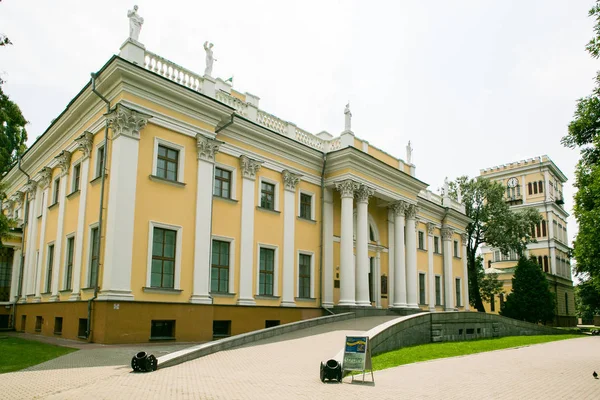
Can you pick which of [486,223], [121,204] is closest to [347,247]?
[121,204]

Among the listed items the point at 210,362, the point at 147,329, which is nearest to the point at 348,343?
the point at 210,362

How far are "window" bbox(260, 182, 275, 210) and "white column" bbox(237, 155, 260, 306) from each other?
3.04ft

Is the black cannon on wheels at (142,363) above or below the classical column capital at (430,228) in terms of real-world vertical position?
below

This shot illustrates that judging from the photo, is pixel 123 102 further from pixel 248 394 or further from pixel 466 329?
pixel 466 329

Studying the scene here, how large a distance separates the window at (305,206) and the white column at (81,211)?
10584 mm

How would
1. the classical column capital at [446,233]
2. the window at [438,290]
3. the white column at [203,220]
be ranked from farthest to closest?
the classical column capital at [446,233], the window at [438,290], the white column at [203,220]

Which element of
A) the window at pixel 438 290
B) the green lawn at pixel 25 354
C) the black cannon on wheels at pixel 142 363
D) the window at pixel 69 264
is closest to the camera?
the black cannon on wheels at pixel 142 363

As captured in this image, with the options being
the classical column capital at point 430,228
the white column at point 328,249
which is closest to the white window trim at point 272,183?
the white column at point 328,249

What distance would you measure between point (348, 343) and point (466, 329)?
15.4m

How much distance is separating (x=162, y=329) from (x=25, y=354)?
197 inches

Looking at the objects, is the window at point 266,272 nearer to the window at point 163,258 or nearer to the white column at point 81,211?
the window at point 163,258

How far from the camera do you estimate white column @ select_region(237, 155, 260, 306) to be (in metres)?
21.7

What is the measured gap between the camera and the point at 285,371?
11648mm

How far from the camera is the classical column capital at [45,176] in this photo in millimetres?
24516
